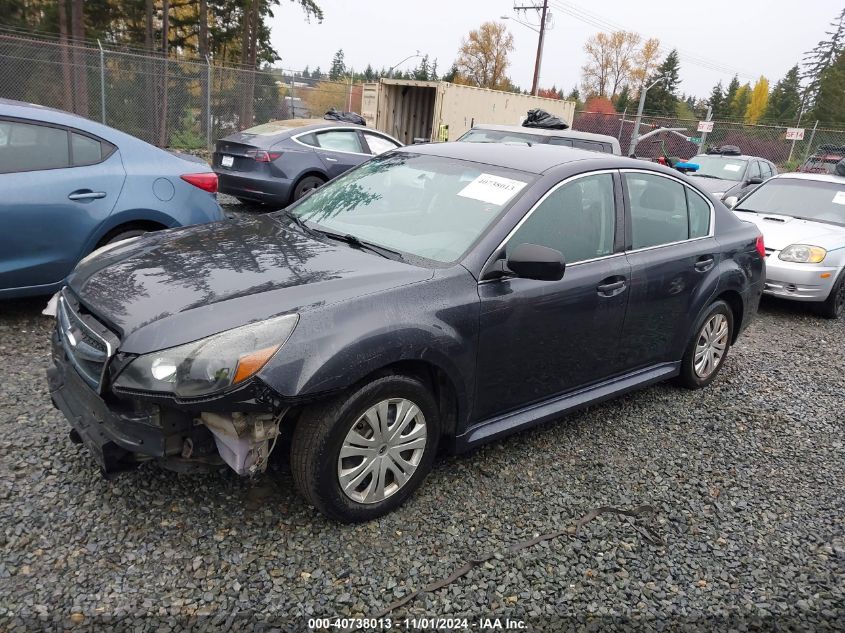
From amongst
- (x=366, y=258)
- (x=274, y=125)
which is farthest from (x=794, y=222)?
(x=274, y=125)

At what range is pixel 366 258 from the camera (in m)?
3.01

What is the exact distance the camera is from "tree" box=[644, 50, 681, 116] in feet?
223

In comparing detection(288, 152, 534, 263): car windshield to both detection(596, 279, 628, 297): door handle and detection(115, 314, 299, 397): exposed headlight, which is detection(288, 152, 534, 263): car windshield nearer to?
detection(596, 279, 628, 297): door handle

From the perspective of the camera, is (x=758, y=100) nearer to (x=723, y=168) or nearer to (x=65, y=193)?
(x=723, y=168)

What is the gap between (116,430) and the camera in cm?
248

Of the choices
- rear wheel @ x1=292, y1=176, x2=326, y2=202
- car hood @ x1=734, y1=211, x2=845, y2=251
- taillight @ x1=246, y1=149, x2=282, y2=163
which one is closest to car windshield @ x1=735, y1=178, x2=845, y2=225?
car hood @ x1=734, y1=211, x2=845, y2=251

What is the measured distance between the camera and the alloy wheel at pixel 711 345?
178 inches

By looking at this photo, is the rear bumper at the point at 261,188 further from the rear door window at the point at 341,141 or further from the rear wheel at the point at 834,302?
the rear wheel at the point at 834,302

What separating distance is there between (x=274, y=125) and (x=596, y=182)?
7446 millimetres

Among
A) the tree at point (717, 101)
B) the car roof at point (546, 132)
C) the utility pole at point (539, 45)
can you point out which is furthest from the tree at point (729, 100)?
the car roof at point (546, 132)

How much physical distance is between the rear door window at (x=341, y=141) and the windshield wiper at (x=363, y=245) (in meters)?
6.55

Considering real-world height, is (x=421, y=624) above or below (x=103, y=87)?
below

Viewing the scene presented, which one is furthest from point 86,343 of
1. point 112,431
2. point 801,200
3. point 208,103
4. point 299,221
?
point 208,103

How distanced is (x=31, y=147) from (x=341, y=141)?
577 cm
